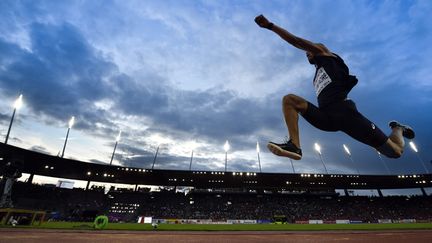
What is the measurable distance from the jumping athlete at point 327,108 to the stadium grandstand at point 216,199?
42550 mm

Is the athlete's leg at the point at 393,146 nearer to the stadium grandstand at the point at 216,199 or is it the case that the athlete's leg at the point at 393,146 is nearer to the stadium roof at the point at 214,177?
the stadium grandstand at the point at 216,199

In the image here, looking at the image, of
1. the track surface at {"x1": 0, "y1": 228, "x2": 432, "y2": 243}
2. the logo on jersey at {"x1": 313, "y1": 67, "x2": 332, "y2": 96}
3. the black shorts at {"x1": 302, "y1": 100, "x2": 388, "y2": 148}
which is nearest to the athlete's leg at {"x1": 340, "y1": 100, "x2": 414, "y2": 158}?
the black shorts at {"x1": 302, "y1": 100, "x2": 388, "y2": 148}

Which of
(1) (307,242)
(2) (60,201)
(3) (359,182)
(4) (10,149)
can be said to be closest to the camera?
(1) (307,242)

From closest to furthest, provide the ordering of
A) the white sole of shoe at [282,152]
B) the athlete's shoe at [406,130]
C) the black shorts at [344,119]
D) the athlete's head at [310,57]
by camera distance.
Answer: the white sole of shoe at [282,152]
the black shorts at [344,119]
the athlete's head at [310,57]
the athlete's shoe at [406,130]

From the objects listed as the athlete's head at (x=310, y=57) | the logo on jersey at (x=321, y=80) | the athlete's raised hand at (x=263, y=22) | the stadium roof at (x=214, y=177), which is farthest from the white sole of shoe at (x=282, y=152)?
the stadium roof at (x=214, y=177)

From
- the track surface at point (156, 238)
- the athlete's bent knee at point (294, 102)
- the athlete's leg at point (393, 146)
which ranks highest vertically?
the athlete's bent knee at point (294, 102)

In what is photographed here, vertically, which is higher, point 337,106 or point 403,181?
point 403,181

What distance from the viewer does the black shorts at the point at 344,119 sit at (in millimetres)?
4254

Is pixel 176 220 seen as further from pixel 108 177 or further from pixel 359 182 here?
pixel 359 182

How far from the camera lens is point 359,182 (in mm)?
55750

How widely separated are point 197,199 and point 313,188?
2812cm

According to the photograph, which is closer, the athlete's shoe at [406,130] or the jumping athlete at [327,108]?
the jumping athlete at [327,108]

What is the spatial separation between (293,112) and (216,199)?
55495mm

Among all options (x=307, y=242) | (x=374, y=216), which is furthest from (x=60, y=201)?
(x=374, y=216)
